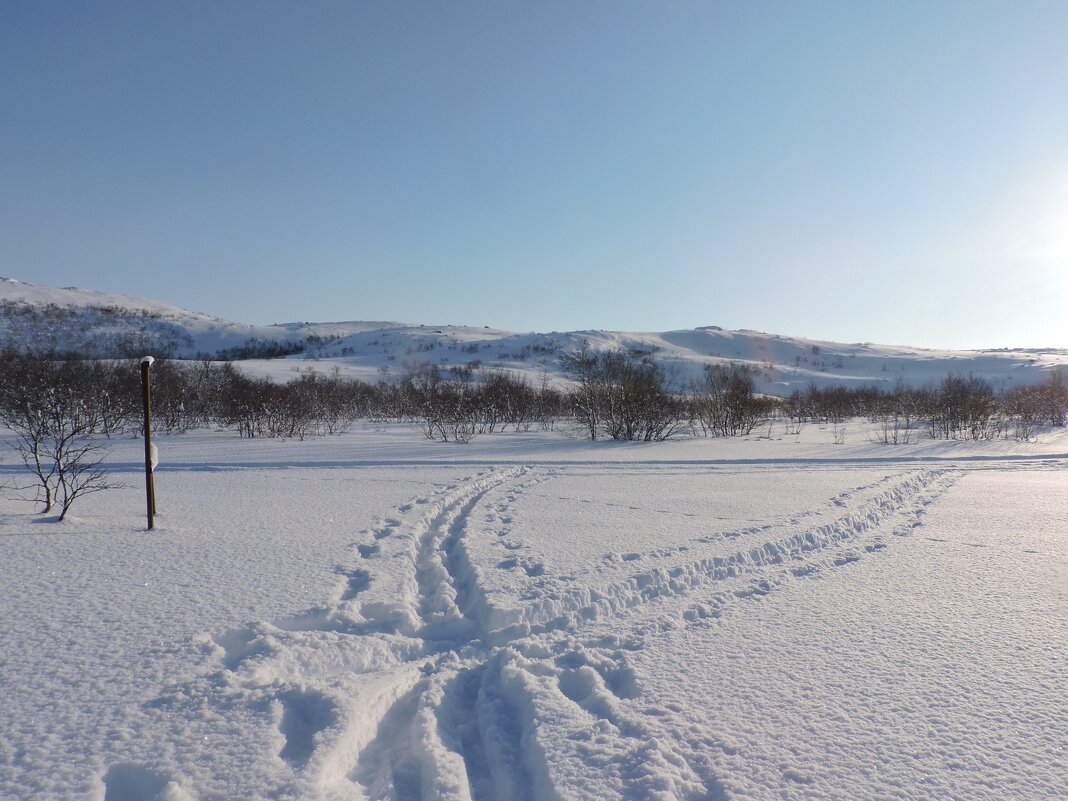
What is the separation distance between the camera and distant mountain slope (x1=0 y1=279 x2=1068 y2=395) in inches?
2510

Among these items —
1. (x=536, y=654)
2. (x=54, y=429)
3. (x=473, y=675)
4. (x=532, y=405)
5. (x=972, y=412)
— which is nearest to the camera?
(x=473, y=675)

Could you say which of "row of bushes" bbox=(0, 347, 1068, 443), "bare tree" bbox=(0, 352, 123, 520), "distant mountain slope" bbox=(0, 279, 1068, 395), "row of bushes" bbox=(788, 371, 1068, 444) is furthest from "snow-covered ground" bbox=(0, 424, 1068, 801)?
"distant mountain slope" bbox=(0, 279, 1068, 395)

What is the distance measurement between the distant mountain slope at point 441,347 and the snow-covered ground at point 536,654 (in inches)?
1778

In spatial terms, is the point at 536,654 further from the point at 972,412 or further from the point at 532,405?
the point at 532,405

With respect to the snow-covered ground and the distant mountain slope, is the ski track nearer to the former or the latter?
the snow-covered ground

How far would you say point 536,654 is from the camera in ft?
11.1

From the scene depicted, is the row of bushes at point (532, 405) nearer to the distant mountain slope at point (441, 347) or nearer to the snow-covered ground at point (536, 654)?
the snow-covered ground at point (536, 654)

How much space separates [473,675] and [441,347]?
76293 mm

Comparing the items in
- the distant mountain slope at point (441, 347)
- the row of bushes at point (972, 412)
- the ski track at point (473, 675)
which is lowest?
the ski track at point (473, 675)

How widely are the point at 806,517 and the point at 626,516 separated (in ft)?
6.80

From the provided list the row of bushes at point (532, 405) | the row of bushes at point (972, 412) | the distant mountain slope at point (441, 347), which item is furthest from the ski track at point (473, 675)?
the distant mountain slope at point (441, 347)

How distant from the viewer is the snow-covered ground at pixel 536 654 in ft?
7.70

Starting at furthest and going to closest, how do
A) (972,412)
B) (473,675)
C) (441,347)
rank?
(441,347)
(972,412)
(473,675)

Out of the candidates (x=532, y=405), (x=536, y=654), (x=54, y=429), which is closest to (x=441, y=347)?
(x=532, y=405)
